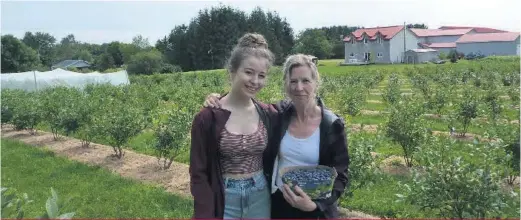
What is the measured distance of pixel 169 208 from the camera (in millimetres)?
6391

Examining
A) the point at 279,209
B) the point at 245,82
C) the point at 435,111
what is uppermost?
the point at 245,82

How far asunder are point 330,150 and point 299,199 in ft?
1.02

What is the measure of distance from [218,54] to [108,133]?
4218 centimetres

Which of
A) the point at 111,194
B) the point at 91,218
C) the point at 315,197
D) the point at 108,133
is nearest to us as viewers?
the point at 315,197

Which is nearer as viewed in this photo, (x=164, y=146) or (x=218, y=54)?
(x=164, y=146)

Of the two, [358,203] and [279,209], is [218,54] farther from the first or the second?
[279,209]

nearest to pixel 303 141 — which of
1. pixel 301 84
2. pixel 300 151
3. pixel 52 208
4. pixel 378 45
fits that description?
pixel 300 151

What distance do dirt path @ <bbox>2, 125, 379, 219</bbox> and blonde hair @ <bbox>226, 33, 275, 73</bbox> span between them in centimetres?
382

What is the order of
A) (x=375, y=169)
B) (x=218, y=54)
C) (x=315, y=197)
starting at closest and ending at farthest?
1. (x=315, y=197)
2. (x=375, y=169)
3. (x=218, y=54)

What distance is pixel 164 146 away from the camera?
813 cm

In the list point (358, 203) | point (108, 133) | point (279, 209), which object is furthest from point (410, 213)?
point (108, 133)

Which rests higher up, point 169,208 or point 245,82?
point 245,82

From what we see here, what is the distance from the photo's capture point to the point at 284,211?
2646 millimetres

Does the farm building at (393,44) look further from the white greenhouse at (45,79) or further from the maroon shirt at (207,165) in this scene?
the maroon shirt at (207,165)
